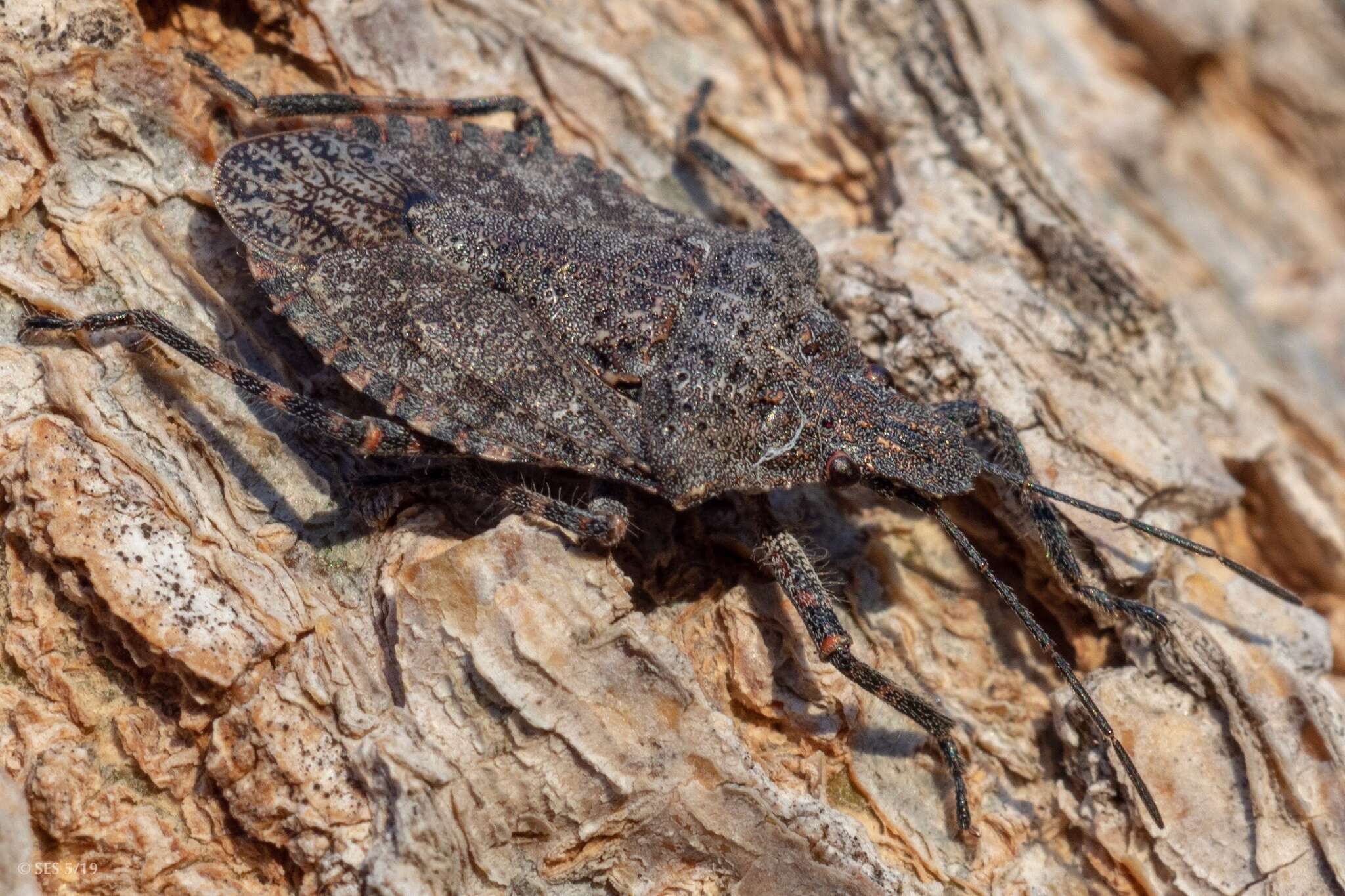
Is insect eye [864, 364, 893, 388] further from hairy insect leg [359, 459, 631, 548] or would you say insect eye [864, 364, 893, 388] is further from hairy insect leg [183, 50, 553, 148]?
hairy insect leg [183, 50, 553, 148]

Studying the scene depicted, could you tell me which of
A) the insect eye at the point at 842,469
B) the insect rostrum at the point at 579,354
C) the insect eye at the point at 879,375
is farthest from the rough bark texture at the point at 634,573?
the insect eye at the point at 842,469

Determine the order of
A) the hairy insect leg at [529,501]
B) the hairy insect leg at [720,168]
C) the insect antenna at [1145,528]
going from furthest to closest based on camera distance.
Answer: the hairy insect leg at [720,168]
the insect antenna at [1145,528]
the hairy insect leg at [529,501]

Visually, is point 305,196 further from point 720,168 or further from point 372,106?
point 720,168

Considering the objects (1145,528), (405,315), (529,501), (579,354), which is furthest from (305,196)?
(1145,528)

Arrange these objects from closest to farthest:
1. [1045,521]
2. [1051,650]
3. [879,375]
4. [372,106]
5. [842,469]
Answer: [1051,650]
[842,469]
[1045,521]
[879,375]
[372,106]

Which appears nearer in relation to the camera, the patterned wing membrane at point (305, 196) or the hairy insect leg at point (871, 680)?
the hairy insect leg at point (871, 680)

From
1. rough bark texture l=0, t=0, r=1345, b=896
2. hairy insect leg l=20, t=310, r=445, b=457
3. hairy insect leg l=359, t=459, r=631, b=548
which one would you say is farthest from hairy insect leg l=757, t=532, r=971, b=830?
hairy insect leg l=20, t=310, r=445, b=457

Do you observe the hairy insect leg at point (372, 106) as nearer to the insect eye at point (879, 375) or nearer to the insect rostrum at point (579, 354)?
the insect rostrum at point (579, 354)
